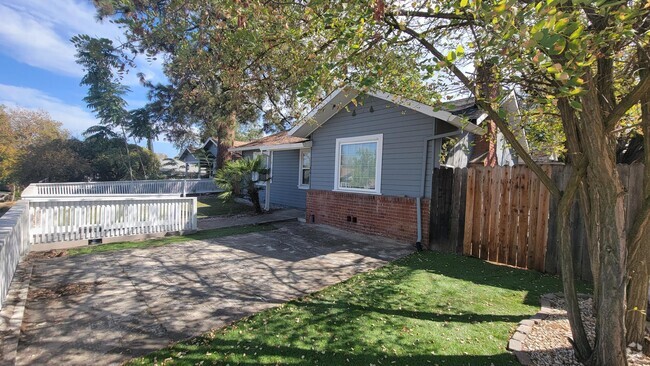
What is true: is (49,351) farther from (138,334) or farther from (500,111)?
(500,111)

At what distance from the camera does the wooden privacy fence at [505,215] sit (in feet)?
18.2

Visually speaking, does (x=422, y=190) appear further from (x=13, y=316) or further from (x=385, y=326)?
(x=13, y=316)

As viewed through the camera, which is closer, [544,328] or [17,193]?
[544,328]

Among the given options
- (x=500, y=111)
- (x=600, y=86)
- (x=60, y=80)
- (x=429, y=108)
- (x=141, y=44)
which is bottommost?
(x=500, y=111)

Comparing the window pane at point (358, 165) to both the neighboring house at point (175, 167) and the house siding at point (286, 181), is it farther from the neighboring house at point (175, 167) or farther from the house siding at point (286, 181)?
the neighboring house at point (175, 167)

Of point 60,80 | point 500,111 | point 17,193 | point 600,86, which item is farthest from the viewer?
point 17,193

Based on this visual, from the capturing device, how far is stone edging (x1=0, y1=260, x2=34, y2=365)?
3.03 metres

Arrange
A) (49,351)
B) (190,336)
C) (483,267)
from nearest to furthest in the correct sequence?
(49,351) → (190,336) → (483,267)

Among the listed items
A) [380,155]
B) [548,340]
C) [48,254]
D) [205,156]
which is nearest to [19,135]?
[205,156]

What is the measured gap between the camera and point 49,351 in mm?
3176

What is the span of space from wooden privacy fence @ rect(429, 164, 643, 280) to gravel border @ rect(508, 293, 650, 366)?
1739 millimetres

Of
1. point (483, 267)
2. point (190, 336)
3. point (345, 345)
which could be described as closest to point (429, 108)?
point (483, 267)

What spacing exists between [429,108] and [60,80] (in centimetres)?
2615

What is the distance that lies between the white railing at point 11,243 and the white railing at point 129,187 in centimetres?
1351
